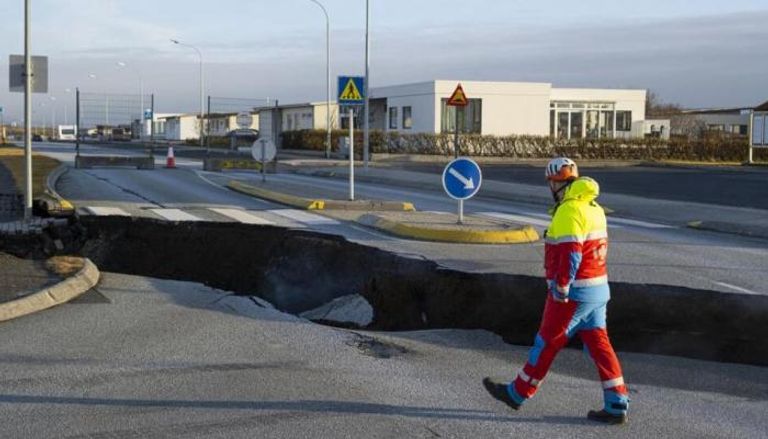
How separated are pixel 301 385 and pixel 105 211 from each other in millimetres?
10704

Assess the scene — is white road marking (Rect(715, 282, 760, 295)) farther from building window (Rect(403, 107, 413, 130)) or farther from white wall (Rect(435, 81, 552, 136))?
building window (Rect(403, 107, 413, 130))

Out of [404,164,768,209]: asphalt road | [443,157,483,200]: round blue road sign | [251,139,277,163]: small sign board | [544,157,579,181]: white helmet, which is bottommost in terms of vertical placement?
[404,164,768,209]: asphalt road

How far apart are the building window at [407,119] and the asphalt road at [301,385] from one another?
46.8 meters

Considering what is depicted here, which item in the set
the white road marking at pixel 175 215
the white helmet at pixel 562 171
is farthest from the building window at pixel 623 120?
the white helmet at pixel 562 171

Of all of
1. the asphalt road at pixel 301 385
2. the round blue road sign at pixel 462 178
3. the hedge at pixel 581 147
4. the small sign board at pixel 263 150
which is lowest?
the asphalt road at pixel 301 385

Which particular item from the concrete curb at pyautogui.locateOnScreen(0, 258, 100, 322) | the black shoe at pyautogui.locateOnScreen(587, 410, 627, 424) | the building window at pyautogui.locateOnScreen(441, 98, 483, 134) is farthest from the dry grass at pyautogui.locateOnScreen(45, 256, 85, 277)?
the building window at pyautogui.locateOnScreen(441, 98, 483, 134)

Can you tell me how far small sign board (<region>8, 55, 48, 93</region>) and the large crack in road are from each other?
2310 millimetres

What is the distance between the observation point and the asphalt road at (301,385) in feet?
16.2

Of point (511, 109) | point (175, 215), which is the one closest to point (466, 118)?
point (511, 109)

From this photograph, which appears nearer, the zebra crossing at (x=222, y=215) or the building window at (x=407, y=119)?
the zebra crossing at (x=222, y=215)

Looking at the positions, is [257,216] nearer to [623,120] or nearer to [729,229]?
[729,229]

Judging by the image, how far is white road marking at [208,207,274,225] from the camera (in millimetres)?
14274

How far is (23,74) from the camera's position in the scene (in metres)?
13.2

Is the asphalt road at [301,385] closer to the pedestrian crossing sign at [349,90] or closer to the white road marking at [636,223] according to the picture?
the white road marking at [636,223]
